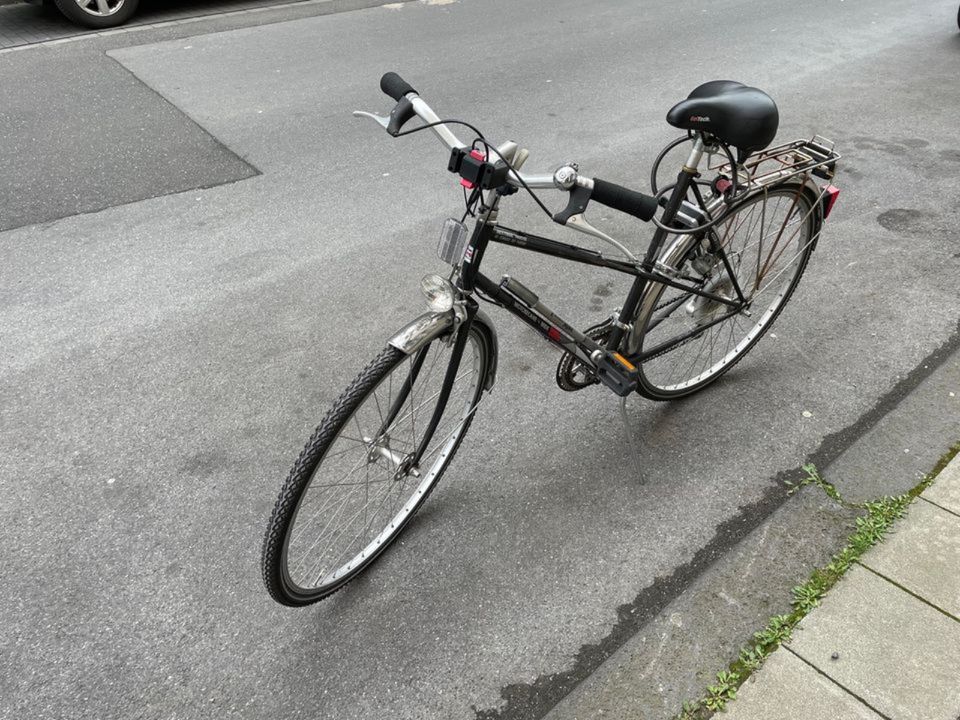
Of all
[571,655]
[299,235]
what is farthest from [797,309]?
[299,235]

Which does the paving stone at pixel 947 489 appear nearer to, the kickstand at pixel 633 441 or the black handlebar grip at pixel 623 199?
the kickstand at pixel 633 441

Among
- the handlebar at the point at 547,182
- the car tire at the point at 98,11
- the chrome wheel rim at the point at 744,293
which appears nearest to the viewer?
the handlebar at the point at 547,182

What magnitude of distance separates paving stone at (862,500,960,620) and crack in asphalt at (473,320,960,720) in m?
0.40

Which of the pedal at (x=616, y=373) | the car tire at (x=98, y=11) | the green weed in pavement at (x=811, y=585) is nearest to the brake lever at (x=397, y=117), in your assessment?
the pedal at (x=616, y=373)

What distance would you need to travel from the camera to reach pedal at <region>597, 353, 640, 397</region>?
3.01 meters

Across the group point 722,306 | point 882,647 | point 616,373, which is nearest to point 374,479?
point 616,373

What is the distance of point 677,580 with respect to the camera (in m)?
2.80

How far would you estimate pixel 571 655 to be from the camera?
2.56m

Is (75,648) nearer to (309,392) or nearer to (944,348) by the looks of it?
(309,392)

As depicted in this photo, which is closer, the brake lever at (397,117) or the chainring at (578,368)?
the brake lever at (397,117)

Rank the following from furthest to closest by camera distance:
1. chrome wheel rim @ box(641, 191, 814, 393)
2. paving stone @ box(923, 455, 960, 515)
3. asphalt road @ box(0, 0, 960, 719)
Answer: chrome wheel rim @ box(641, 191, 814, 393), paving stone @ box(923, 455, 960, 515), asphalt road @ box(0, 0, 960, 719)

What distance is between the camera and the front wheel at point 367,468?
91.4 inches

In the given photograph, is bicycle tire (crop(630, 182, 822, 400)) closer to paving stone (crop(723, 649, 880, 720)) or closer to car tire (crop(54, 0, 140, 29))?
paving stone (crop(723, 649, 880, 720))

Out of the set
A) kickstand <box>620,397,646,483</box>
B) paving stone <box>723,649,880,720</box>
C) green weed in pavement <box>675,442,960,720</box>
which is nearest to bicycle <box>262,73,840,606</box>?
kickstand <box>620,397,646,483</box>
